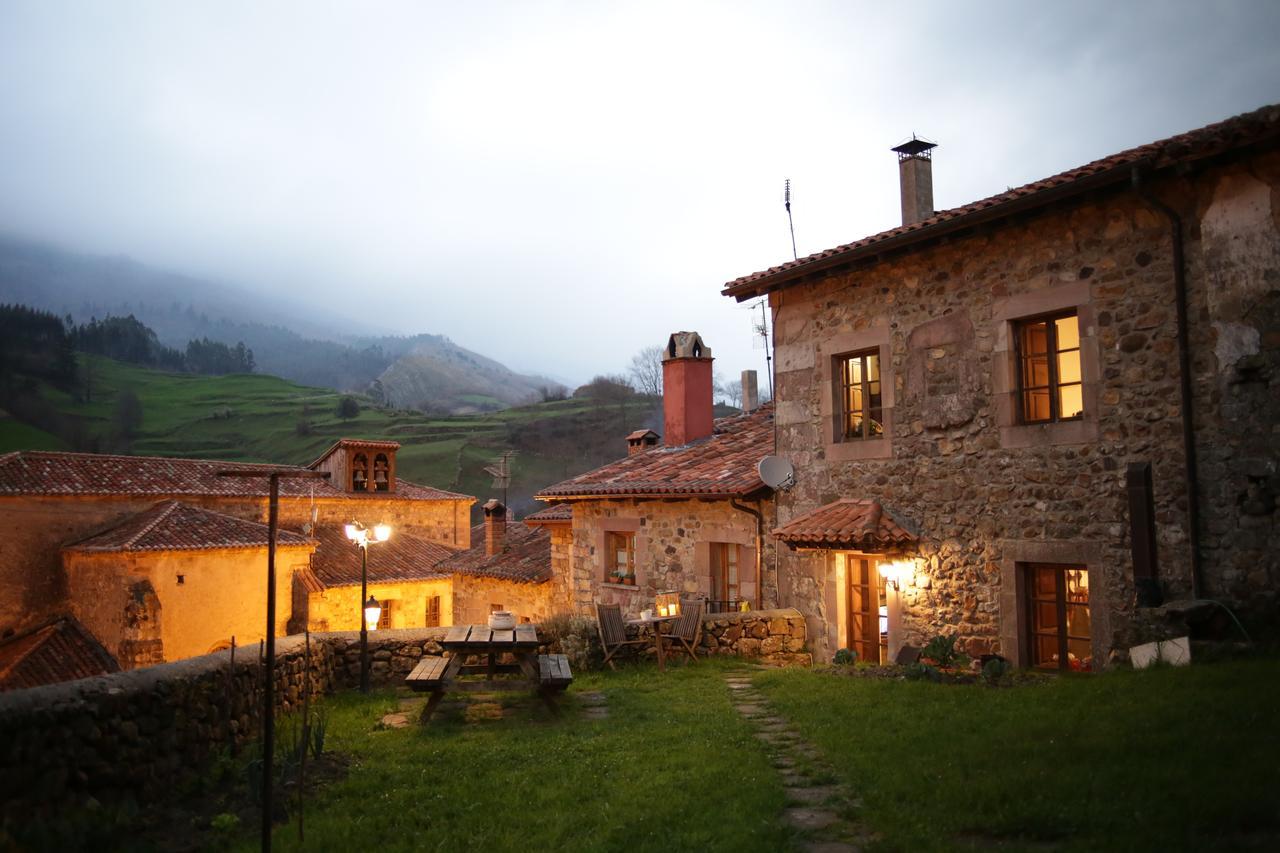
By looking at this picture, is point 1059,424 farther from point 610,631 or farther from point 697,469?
point 697,469

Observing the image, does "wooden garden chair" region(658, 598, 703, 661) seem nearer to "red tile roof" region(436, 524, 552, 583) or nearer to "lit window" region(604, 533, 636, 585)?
"lit window" region(604, 533, 636, 585)

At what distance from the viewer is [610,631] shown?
37.3ft

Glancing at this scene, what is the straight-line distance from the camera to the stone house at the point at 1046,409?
25.7 feet

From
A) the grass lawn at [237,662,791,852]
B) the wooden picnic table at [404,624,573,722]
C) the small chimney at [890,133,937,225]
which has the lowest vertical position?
the grass lawn at [237,662,791,852]

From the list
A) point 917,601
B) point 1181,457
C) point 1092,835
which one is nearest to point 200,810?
point 1092,835

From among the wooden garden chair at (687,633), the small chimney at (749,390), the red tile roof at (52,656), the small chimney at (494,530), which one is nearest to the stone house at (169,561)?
the red tile roof at (52,656)

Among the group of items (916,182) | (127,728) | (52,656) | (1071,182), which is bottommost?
(52,656)

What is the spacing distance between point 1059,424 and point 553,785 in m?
6.66

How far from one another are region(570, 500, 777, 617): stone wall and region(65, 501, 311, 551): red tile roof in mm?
8112

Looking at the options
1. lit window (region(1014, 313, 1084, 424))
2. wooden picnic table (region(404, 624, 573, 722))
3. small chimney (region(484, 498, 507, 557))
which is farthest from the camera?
small chimney (region(484, 498, 507, 557))

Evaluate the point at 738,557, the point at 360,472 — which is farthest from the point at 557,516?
the point at 360,472

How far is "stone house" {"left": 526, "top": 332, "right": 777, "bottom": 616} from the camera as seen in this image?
13453mm

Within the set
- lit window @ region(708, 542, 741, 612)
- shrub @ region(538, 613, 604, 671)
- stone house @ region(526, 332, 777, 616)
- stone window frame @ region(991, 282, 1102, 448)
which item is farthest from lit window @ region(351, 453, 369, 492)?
stone window frame @ region(991, 282, 1102, 448)

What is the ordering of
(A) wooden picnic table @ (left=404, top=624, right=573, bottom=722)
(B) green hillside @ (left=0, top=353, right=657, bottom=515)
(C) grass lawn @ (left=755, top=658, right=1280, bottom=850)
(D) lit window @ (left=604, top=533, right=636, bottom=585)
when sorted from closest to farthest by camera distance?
(C) grass lawn @ (left=755, top=658, right=1280, bottom=850)
(A) wooden picnic table @ (left=404, top=624, right=573, bottom=722)
(D) lit window @ (left=604, top=533, right=636, bottom=585)
(B) green hillside @ (left=0, top=353, right=657, bottom=515)
